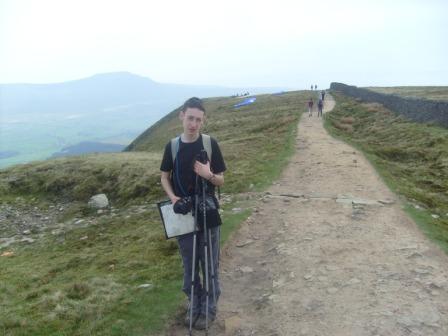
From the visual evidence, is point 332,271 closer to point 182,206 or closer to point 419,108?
point 182,206

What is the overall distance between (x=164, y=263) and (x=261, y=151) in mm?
16805

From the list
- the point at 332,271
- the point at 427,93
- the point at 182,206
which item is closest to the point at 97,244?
the point at 332,271

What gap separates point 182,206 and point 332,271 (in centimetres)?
449

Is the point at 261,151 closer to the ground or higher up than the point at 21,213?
higher up

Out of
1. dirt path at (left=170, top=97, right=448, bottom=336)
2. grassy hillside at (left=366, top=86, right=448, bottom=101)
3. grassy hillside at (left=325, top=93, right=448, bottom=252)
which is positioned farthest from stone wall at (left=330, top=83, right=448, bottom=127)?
dirt path at (left=170, top=97, right=448, bottom=336)

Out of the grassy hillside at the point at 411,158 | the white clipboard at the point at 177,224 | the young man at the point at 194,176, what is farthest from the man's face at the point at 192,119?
the grassy hillside at the point at 411,158

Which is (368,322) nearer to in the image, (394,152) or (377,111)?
(394,152)

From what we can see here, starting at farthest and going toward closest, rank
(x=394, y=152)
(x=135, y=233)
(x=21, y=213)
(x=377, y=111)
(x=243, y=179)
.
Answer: (x=377, y=111) < (x=394, y=152) < (x=21, y=213) < (x=243, y=179) < (x=135, y=233)

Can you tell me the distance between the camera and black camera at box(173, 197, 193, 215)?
256 inches

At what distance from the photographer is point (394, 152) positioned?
25.0 meters

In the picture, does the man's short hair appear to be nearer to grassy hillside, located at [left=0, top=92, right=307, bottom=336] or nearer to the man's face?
the man's face

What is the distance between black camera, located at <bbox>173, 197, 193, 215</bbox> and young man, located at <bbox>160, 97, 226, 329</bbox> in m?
0.09

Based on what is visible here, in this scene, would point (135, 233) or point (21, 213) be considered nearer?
point (135, 233)

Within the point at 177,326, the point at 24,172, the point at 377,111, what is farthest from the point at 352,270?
the point at 377,111
